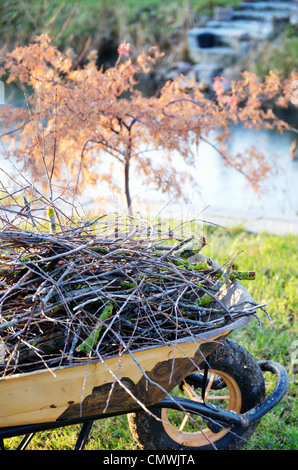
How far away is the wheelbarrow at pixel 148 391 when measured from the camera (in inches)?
52.5

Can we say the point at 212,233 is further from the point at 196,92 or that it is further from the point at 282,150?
the point at 282,150

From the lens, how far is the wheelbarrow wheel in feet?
6.25

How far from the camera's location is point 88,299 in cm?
157

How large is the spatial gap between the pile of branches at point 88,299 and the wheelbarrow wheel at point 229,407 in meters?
0.28

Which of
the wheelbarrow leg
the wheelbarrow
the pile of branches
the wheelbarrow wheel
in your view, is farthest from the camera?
the wheelbarrow wheel

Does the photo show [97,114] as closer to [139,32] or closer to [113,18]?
[139,32]

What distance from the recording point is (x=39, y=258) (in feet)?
5.34

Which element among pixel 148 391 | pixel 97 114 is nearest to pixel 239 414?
pixel 148 391

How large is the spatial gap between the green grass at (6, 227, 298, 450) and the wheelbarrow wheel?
199 mm

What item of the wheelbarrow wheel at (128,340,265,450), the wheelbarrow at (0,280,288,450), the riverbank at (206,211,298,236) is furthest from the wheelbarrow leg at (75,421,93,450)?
the riverbank at (206,211,298,236)

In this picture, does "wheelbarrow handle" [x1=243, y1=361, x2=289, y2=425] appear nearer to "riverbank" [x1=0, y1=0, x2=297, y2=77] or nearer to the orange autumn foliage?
the orange autumn foliage

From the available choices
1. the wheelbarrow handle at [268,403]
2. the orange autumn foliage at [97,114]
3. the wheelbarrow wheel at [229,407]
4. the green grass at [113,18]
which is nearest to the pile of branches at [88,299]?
the wheelbarrow wheel at [229,407]

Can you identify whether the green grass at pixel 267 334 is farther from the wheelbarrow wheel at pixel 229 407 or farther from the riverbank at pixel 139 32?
the riverbank at pixel 139 32

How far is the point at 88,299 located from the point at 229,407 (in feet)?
3.01
